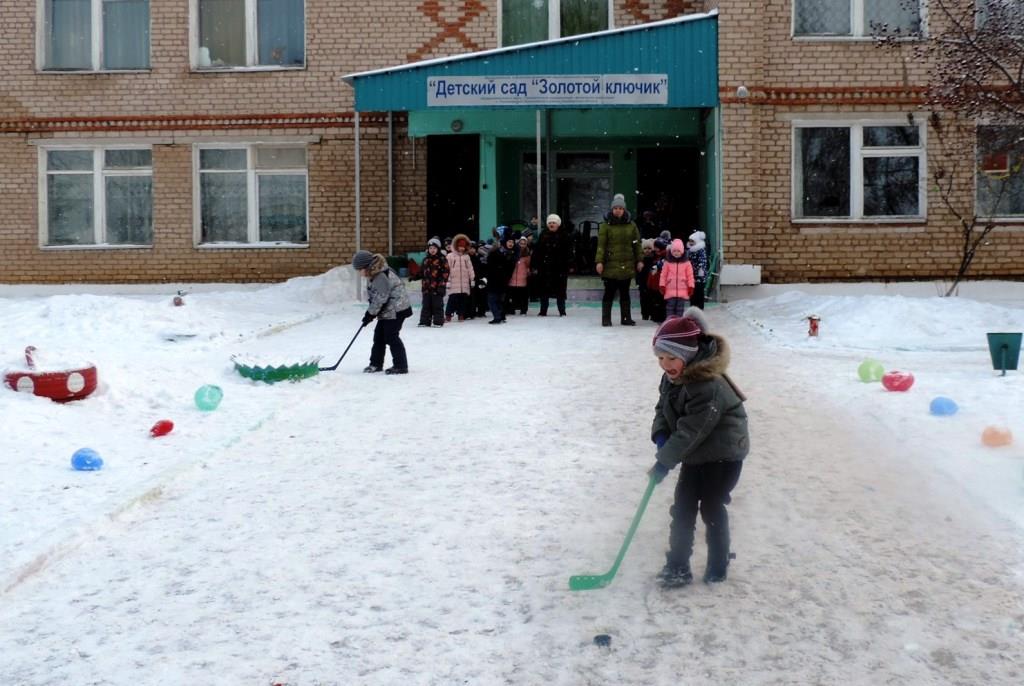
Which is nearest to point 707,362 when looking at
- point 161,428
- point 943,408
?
point 943,408

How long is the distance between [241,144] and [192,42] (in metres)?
2.04

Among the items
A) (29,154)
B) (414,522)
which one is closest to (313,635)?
(414,522)

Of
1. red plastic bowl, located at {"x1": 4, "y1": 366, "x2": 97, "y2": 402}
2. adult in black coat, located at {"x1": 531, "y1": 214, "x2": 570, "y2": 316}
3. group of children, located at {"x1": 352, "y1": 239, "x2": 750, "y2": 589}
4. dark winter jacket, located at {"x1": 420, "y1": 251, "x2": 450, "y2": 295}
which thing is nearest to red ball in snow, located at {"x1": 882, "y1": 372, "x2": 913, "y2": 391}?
group of children, located at {"x1": 352, "y1": 239, "x2": 750, "y2": 589}

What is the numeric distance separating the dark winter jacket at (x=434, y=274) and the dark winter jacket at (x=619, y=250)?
212 cm

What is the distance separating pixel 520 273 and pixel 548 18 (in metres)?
5.65

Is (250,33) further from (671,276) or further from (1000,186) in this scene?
(1000,186)

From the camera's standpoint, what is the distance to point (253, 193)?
21.0 meters

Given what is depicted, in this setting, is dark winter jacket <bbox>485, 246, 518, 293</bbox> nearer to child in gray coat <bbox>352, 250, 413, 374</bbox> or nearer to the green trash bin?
child in gray coat <bbox>352, 250, 413, 374</bbox>

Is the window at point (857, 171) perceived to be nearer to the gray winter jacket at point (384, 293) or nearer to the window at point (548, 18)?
the window at point (548, 18)

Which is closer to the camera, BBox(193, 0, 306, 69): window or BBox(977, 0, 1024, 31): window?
BBox(977, 0, 1024, 31): window

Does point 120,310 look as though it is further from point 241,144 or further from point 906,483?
point 906,483

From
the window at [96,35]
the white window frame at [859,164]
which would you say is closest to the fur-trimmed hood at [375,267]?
the white window frame at [859,164]

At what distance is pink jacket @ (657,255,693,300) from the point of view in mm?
14164

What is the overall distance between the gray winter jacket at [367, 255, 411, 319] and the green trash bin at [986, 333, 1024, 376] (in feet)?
17.6
